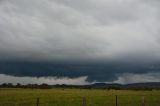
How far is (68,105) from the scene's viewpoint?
2259 inches

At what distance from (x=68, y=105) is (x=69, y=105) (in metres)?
0.19

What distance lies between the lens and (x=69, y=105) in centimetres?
5747
